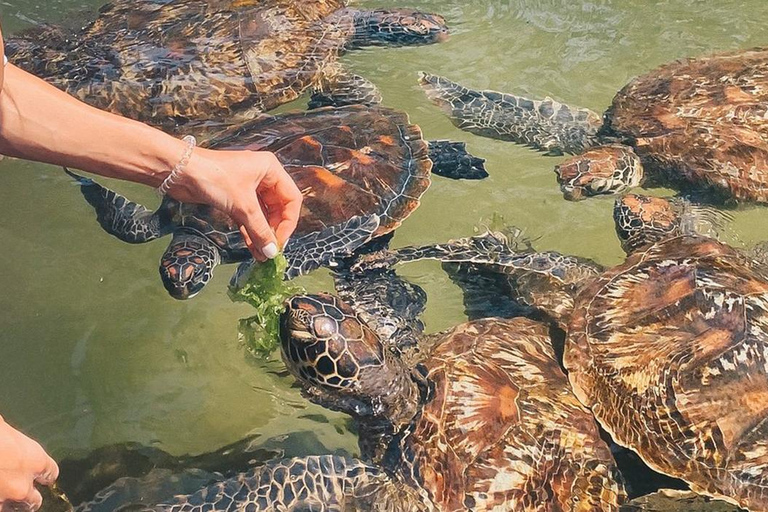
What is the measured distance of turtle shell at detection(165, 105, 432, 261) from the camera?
3936mm

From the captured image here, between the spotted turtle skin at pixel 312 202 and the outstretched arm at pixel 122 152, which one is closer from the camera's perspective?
the outstretched arm at pixel 122 152

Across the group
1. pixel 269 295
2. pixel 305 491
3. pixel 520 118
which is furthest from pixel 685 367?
pixel 520 118

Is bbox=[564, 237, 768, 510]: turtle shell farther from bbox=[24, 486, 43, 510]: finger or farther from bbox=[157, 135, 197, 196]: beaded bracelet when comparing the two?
bbox=[24, 486, 43, 510]: finger

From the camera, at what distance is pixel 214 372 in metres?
3.55

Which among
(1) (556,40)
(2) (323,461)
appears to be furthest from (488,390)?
(1) (556,40)

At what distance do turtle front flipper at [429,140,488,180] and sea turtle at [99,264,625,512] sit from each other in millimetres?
1917

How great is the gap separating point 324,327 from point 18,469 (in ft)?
4.33

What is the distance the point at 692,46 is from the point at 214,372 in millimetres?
5359

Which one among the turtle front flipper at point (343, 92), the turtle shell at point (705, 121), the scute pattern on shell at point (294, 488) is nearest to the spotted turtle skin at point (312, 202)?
the turtle front flipper at point (343, 92)

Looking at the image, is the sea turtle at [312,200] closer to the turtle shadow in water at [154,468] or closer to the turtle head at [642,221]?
the turtle shadow in water at [154,468]

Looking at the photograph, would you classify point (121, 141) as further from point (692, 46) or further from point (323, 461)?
point (692, 46)

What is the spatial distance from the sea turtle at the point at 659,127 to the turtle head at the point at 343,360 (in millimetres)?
2422

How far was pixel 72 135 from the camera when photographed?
2.17 metres

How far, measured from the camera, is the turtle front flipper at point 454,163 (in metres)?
4.68
